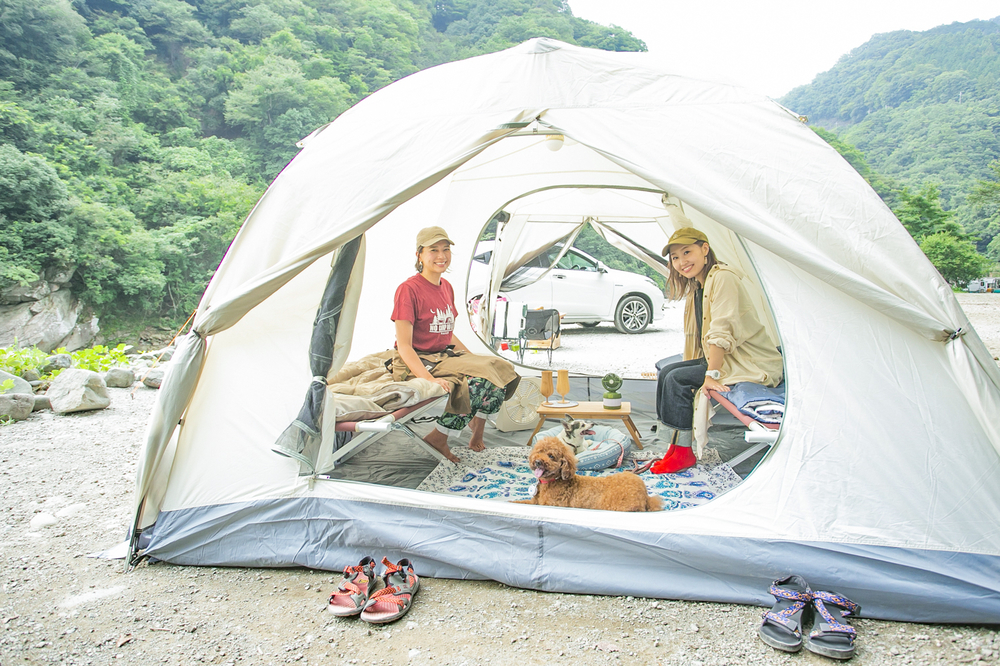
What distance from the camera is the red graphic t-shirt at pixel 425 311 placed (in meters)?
3.28

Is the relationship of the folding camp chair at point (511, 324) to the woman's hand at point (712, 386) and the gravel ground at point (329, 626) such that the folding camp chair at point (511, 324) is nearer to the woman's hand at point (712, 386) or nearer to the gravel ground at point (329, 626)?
the woman's hand at point (712, 386)

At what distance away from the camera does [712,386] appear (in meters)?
2.92

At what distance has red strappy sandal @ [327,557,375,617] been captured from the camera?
6.50ft

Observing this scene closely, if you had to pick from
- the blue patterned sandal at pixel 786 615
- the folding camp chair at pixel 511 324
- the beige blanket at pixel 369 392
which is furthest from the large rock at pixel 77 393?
the blue patterned sandal at pixel 786 615

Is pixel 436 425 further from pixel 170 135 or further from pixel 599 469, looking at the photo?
pixel 170 135

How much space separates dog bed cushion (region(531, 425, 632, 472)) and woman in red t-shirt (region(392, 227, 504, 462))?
16.1 inches

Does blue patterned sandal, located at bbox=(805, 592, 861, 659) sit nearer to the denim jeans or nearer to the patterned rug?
the patterned rug

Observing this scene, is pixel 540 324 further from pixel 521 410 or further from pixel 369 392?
pixel 369 392

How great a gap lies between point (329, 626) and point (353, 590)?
13cm

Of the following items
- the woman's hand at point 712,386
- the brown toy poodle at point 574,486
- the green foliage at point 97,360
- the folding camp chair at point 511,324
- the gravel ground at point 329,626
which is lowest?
the gravel ground at point 329,626

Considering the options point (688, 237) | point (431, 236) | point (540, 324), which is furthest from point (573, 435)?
point (540, 324)

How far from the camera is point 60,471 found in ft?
11.6

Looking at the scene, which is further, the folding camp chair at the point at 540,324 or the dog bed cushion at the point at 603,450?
the folding camp chair at the point at 540,324

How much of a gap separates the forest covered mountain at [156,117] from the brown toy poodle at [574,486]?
16666 mm
